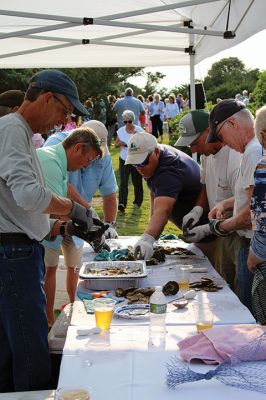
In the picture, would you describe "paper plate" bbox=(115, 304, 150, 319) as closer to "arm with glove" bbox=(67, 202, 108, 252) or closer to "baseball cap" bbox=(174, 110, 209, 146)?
"arm with glove" bbox=(67, 202, 108, 252)

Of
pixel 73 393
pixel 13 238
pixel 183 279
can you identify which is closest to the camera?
pixel 73 393

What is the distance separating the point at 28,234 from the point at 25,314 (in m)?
0.32

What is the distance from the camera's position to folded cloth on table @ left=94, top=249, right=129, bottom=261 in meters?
3.30

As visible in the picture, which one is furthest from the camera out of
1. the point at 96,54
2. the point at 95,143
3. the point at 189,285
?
the point at 96,54

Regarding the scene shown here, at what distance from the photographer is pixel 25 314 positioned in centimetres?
227

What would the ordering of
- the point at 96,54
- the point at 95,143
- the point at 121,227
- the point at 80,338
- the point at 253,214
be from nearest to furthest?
1. the point at 80,338
2. the point at 253,214
3. the point at 95,143
4. the point at 96,54
5. the point at 121,227

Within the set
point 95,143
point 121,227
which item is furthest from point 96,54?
point 95,143

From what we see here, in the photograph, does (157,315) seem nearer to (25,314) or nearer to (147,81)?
(25,314)

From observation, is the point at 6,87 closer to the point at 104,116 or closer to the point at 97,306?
the point at 104,116

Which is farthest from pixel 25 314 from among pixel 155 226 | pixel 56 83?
pixel 155 226

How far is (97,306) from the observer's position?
2.17 meters

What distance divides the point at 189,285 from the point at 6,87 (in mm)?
18744

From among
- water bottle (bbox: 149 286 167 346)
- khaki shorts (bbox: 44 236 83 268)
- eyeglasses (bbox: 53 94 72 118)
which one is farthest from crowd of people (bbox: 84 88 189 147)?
water bottle (bbox: 149 286 167 346)

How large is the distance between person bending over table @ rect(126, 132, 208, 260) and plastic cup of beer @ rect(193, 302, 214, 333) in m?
0.83
